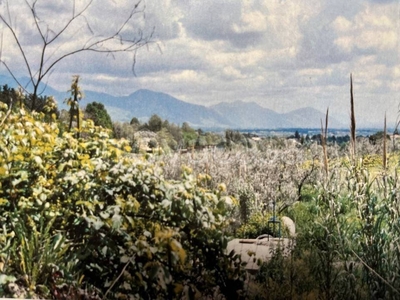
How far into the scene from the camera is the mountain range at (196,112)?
12.7 feet

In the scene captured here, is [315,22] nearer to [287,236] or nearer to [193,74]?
[193,74]

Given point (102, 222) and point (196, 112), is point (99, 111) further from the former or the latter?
point (102, 222)

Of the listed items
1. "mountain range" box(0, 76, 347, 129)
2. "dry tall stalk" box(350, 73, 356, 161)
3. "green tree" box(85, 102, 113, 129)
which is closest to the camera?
"dry tall stalk" box(350, 73, 356, 161)

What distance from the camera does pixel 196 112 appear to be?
13.4ft

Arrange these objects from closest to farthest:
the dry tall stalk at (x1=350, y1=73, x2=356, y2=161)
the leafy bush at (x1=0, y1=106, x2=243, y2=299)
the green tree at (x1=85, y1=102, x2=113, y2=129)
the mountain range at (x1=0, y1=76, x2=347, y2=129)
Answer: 1. the dry tall stalk at (x1=350, y1=73, x2=356, y2=161)
2. the leafy bush at (x1=0, y1=106, x2=243, y2=299)
3. the mountain range at (x1=0, y1=76, x2=347, y2=129)
4. the green tree at (x1=85, y1=102, x2=113, y2=129)

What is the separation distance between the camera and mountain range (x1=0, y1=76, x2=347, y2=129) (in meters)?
3.87

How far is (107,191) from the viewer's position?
3.79 metres

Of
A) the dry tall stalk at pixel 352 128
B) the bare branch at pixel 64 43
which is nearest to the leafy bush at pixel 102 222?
the bare branch at pixel 64 43

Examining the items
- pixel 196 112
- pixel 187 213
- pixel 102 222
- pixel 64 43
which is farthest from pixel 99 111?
pixel 187 213

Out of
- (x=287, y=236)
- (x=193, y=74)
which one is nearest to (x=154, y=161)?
(x=193, y=74)

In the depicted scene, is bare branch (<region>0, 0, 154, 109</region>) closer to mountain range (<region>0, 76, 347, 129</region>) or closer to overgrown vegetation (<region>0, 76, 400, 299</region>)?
mountain range (<region>0, 76, 347, 129</region>)

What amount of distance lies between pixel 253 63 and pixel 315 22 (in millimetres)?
447

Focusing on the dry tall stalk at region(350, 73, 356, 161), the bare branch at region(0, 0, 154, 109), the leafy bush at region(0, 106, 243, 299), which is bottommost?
the leafy bush at region(0, 106, 243, 299)

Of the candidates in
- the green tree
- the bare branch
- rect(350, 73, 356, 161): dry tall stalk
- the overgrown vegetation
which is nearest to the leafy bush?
the overgrown vegetation
